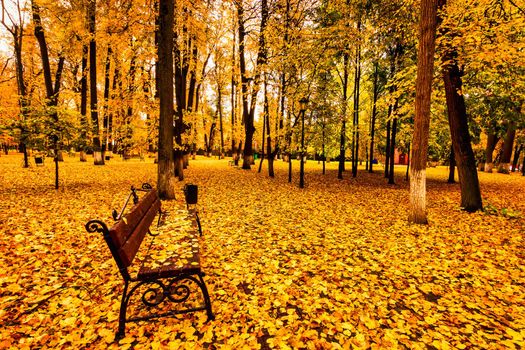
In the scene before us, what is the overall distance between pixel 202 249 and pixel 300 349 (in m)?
3.17

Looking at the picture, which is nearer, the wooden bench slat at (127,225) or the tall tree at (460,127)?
the wooden bench slat at (127,225)

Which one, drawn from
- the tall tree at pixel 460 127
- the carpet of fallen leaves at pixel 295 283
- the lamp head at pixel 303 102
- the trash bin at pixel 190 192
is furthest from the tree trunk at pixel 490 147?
the trash bin at pixel 190 192

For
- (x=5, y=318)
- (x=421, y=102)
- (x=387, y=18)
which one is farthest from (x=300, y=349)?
(x=387, y=18)

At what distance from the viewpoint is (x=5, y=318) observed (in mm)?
3170

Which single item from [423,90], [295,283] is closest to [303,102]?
[423,90]

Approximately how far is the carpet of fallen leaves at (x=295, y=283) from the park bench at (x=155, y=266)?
0.68ft

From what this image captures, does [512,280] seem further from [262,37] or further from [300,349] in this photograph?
[262,37]

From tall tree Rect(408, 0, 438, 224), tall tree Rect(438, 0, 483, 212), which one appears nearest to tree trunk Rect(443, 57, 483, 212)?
tall tree Rect(438, 0, 483, 212)

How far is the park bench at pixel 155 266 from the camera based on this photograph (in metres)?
2.92

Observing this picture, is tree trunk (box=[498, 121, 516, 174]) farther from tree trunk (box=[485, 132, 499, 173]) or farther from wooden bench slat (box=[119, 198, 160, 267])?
wooden bench slat (box=[119, 198, 160, 267])

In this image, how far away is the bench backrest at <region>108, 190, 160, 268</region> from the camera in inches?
109

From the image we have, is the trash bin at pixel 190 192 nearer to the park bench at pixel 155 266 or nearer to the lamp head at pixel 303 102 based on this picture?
the park bench at pixel 155 266

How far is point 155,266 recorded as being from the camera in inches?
126

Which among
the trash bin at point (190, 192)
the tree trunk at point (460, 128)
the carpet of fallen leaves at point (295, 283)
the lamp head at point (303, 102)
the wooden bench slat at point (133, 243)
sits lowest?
the carpet of fallen leaves at point (295, 283)
